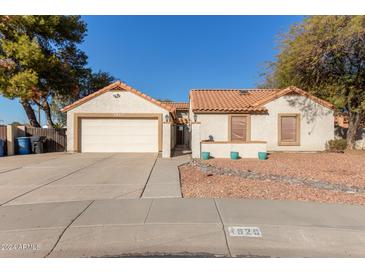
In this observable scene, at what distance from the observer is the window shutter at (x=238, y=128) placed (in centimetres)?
1438

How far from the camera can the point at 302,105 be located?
15.2 m

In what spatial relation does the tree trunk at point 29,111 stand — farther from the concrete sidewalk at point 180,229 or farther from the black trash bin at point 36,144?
the concrete sidewalk at point 180,229

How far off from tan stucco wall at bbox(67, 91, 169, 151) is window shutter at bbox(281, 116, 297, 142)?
7.81 m

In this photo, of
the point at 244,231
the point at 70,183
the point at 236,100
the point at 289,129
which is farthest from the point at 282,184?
the point at 236,100

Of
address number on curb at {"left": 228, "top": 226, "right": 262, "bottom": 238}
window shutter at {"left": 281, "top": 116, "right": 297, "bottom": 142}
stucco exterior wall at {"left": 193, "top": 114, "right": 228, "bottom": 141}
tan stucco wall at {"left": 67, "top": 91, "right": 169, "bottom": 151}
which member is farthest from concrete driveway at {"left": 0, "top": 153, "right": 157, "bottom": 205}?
window shutter at {"left": 281, "top": 116, "right": 297, "bottom": 142}

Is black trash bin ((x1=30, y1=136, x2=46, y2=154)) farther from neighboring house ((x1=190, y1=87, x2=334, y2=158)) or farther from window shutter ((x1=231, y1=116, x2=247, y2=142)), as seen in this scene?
window shutter ((x1=231, y1=116, x2=247, y2=142))

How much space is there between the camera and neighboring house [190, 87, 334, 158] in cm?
1429

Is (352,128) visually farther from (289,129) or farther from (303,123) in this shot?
(289,129)

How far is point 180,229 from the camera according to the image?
3.81 metres

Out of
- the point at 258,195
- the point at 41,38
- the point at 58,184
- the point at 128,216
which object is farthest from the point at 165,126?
the point at 41,38

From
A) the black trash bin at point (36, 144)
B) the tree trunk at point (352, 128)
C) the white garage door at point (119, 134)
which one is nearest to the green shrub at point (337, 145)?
the tree trunk at point (352, 128)

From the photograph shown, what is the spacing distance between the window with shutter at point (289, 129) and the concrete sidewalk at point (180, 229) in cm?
1076

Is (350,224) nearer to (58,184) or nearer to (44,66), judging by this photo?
(58,184)

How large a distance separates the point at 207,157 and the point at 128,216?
8.18 meters
